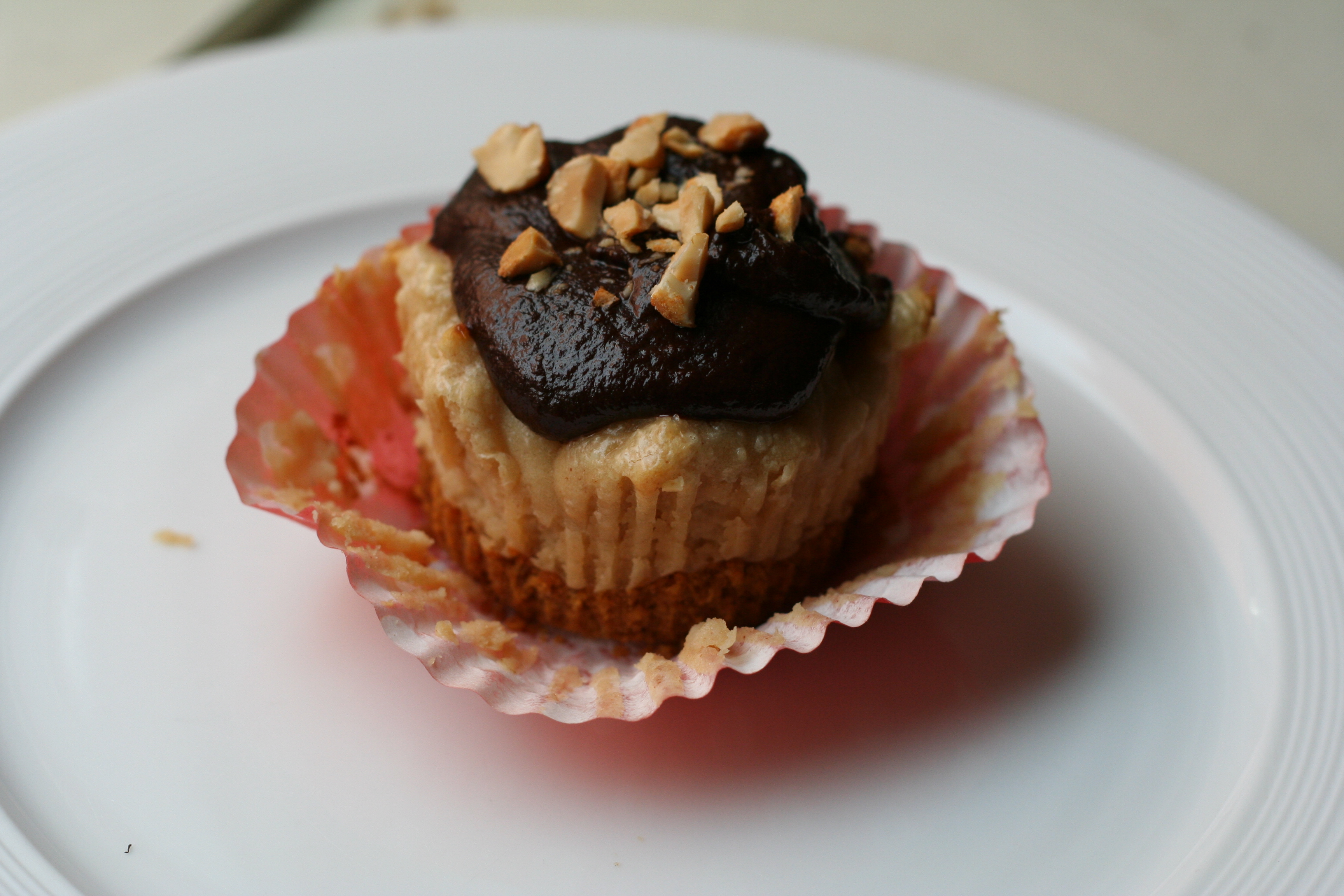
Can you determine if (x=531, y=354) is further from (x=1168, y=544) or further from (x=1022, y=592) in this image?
(x=1168, y=544)

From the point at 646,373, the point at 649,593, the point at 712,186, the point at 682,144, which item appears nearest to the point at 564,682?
the point at 649,593

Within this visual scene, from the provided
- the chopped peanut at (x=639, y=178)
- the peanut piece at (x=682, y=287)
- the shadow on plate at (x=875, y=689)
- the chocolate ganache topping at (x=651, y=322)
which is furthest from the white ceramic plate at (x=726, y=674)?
the chopped peanut at (x=639, y=178)

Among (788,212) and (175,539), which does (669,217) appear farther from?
(175,539)

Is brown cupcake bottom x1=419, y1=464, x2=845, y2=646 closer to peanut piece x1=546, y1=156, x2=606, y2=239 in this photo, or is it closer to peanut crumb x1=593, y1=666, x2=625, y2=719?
peanut crumb x1=593, y1=666, x2=625, y2=719

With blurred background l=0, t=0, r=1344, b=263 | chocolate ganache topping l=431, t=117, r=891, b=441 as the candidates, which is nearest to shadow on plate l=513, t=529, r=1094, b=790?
chocolate ganache topping l=431, t=117, r=891, b=441

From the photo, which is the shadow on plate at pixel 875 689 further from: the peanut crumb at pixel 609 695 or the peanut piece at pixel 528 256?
the peanut piece at pixel 528 256

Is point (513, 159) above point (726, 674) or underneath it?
above
